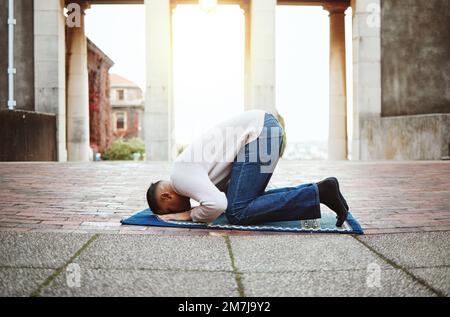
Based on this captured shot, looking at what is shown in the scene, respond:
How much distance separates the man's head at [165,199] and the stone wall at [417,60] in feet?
43.7

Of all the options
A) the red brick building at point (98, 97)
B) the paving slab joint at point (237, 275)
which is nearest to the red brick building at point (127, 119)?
the red brick building at point (98, 97)

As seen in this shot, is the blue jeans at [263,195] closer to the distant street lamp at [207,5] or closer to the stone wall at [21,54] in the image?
the distant street lamp at [207,5]

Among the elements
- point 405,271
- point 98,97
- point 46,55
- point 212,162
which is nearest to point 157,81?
point 46,55

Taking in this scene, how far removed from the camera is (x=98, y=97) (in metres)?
37.2

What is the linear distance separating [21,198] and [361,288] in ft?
Result: 14.1

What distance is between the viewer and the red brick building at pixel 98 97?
119 feet

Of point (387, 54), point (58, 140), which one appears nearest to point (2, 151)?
point (58, 140)

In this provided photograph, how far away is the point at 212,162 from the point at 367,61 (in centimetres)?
1318

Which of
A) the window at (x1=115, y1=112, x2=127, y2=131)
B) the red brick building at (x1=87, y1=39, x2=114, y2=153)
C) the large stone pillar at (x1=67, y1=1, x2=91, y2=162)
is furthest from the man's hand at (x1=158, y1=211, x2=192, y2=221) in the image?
the window at (x1=115, y1=112, x2=127, y2=131)

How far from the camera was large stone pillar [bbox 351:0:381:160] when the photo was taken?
15195 millimetres

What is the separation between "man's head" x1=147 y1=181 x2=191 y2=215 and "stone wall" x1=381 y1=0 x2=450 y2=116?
13.3m

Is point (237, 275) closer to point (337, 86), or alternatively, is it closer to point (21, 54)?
point (21, 54)

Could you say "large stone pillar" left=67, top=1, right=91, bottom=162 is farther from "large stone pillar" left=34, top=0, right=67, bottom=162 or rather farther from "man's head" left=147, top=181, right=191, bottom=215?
"man's head" left=147, top=181, right=191, bottom=215

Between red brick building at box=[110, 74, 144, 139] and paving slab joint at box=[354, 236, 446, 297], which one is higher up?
red brick building at box=[110, 74, 144, 139]
